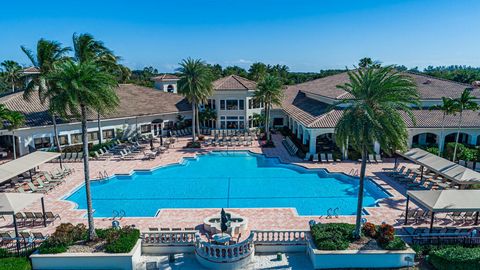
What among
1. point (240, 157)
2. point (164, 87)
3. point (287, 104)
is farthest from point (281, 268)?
point (164, 87)

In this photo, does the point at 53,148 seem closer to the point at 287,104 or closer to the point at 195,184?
the point at 195,184

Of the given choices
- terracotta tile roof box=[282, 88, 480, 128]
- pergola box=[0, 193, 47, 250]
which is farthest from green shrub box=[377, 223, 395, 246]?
pergola box=[0, 193, 47, 250]

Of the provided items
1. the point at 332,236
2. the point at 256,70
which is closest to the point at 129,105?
the point at 256,70

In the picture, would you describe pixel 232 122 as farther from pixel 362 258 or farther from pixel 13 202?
pixel 362 258

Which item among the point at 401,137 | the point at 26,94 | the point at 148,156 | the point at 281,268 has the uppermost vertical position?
the point at 26,94

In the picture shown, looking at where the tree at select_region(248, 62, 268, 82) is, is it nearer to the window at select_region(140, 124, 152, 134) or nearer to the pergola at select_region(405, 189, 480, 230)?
the window at select_region(140, 124, 152, 134)

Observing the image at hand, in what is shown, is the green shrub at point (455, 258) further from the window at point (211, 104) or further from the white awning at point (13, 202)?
the window at point (211, 104)
